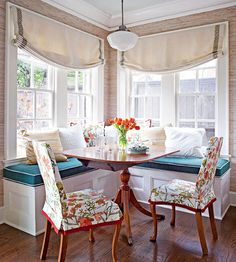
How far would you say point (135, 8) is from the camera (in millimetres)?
4023

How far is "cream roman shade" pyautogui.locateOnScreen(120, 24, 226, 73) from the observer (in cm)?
364

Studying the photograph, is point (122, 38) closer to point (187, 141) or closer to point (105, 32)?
point (187, 141)

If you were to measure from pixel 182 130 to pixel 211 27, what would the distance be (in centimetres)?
144

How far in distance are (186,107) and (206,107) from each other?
299mm

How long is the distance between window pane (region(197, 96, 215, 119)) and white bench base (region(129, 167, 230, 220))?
0.88 meters

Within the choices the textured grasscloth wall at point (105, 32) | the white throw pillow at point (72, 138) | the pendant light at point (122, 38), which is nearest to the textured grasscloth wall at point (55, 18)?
the textured grasscloth wall at point (105, 32)

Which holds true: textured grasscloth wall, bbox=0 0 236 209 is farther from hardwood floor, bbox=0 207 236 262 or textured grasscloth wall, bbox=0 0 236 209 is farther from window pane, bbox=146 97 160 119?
hardwood floor, bbox=0 207 236 262

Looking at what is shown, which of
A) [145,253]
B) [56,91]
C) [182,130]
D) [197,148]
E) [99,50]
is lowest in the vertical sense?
[145,253]

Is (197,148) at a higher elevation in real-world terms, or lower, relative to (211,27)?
lower

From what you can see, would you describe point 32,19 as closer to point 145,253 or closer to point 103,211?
point 103,211

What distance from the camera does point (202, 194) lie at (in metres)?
2.33

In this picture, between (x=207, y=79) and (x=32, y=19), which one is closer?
(x=32, y=19)

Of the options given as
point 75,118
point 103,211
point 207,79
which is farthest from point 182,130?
point 103,211

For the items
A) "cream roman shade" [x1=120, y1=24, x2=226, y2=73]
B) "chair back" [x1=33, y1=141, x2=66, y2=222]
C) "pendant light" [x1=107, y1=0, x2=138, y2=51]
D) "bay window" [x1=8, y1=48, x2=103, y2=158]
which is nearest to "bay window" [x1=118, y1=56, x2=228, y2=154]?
"cream roman shade" [x1=120, y1=24, x2=226, y2=73]
